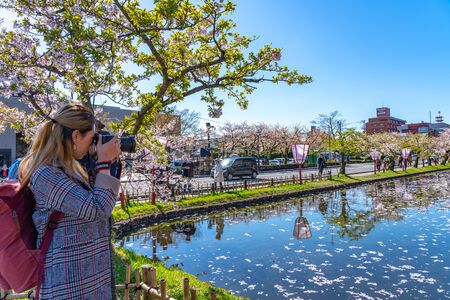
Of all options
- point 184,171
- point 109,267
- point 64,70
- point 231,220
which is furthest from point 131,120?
point 184,171

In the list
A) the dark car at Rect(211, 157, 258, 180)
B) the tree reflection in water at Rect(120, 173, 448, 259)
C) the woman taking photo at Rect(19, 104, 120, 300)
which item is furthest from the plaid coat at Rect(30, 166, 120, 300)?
the dark car at Rect(211, 157, 258, 180)

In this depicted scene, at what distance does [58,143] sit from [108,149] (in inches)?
8.8

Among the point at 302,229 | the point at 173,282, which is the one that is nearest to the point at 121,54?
the point at 173,282

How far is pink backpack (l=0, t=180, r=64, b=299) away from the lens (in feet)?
4.67

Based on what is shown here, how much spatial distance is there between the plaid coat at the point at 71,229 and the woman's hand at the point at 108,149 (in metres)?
0.10

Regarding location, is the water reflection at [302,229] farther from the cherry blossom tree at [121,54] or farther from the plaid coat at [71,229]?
the plaid coat at [71,229]

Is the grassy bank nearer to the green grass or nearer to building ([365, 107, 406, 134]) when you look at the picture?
the green grass

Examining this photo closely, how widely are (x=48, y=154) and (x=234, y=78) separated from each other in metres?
4.31

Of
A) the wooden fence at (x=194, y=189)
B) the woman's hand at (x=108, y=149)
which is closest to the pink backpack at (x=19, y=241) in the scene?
the woman's hand at (x=108, y=149)

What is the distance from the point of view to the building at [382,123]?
91.3m

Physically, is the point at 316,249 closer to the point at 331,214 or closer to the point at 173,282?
the point at 173,282

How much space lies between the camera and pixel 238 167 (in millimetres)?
21891

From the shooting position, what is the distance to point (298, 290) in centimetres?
535

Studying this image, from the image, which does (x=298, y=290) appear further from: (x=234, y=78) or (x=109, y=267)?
(x=109, y=267)
